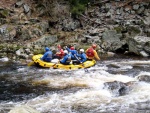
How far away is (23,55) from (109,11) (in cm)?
817

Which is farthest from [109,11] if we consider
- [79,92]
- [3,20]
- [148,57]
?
[79,92]

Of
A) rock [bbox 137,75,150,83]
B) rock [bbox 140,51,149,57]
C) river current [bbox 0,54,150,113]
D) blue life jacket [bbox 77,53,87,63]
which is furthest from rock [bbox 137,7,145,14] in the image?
rock [bbox 137,75,150,83]

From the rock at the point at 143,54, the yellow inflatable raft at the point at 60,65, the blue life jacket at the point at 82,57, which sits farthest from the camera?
the rock at the point at 143,54

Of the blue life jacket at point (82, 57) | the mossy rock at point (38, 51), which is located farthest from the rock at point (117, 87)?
the mossy rock at point (38, 51)

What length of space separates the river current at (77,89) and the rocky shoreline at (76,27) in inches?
151

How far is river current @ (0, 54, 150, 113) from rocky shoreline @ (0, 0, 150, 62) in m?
3.83

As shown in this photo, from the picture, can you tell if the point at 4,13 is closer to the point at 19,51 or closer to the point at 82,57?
the point at 19,51

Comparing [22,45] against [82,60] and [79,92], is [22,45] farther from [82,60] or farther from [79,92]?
[79,92]

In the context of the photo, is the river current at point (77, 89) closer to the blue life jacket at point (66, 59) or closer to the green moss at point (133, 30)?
the blue life jacket at point (66, 59)

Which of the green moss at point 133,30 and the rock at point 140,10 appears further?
the rock at point 140,10

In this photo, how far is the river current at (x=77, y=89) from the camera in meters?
10.1

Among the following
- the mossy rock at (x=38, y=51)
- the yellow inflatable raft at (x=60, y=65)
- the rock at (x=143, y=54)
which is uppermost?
the mossy rock at (x=38, y=51)

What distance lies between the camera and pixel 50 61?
16.3m

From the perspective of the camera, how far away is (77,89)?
12.0 m
